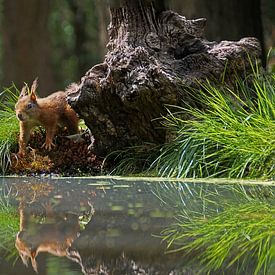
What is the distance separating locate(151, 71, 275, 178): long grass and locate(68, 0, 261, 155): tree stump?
15 centimetres

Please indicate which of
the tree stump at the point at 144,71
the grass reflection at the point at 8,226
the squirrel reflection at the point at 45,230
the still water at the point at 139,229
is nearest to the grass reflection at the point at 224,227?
the still water at the point at 139,229

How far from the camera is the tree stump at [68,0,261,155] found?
19.2ft

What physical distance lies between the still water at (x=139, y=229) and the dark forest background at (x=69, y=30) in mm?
2361

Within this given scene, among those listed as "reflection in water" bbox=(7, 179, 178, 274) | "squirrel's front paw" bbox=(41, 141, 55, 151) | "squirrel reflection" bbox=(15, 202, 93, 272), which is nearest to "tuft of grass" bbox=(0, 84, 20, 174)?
"squirrel's front paw" bbox=(41, 141, 55, 151)

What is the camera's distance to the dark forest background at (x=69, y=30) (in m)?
9.25

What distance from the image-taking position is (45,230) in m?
3.23

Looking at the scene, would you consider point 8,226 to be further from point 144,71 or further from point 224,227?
point 144,71

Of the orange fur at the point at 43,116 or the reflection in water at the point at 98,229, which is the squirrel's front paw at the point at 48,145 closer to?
the orange fur at the point at 43,116

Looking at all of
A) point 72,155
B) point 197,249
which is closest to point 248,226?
point 197,249

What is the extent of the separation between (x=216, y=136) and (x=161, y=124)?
0.52 m

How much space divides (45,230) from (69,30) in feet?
69.4

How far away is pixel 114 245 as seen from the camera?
2760 mm

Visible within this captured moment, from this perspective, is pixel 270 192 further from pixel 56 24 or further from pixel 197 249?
pixel 56 24

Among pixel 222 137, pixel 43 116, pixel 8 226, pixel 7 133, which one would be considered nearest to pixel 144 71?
pixel 222 137
